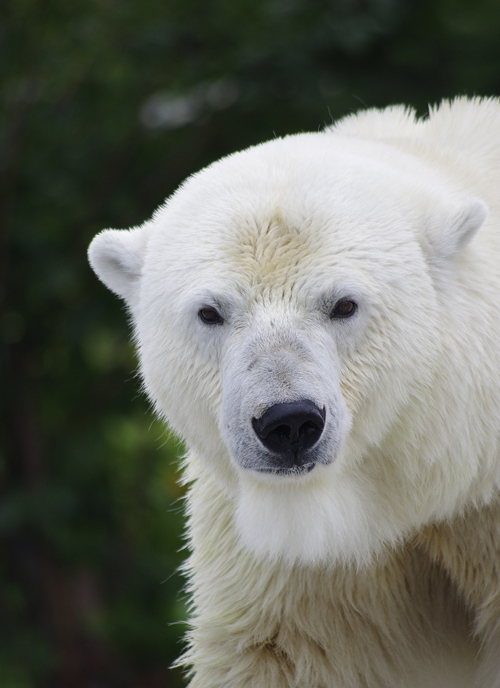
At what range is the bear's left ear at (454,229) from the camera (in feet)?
7.41

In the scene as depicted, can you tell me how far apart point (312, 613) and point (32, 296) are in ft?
11.0

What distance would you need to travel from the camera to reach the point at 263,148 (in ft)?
8.00

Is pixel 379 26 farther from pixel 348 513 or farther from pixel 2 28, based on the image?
pixel 348 513

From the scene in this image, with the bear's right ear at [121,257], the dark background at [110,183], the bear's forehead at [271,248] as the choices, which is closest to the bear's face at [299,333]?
the bear's forehead at [271,248]

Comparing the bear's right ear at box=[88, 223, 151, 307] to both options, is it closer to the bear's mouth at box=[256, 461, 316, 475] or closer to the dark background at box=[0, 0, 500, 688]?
the bear's mouth at box=[256, 461, 316, 475]

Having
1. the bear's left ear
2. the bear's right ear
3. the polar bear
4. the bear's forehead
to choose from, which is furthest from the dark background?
the bear's forehead

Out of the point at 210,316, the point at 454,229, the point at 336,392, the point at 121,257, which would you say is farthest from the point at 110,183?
the point at 336,392

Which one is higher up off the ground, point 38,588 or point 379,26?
point 379,26

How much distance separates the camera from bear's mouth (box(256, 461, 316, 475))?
213 centimetres

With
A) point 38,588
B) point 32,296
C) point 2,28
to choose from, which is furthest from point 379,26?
point 38,588

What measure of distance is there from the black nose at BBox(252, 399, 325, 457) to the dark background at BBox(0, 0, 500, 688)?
298cm

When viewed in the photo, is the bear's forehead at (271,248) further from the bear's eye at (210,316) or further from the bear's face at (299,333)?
the bear's eye at (210,316)

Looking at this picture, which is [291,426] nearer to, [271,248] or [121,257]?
[271,248]

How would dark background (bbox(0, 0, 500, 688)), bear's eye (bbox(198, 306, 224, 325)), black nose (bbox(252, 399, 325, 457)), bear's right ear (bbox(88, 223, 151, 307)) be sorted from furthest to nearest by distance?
1. dark background (bbox(0, 0, 500, 688))
2. bear's right ear (bbox(88, 223, 151, 307))
3. bear's eye (bbox(198, 306, 224, 325))
4. black nose (bbox(252, 399, 325, 457))
